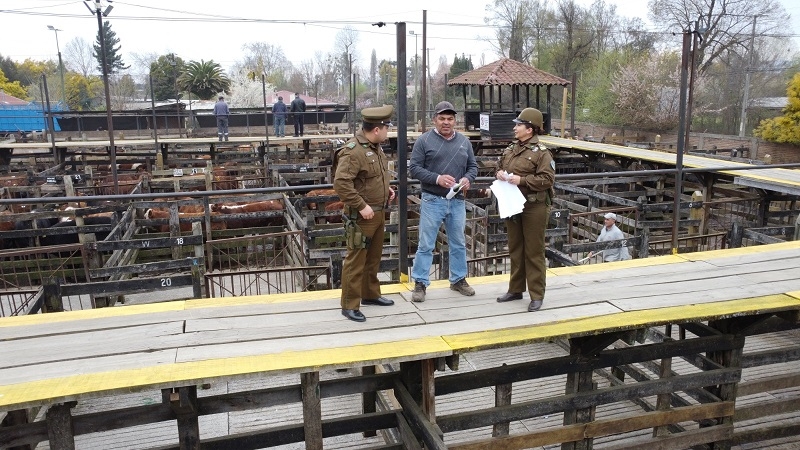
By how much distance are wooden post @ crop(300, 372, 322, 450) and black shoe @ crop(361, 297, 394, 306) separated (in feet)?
3.09

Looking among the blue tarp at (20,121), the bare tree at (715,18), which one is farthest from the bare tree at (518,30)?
the blue tarp at (20,121)

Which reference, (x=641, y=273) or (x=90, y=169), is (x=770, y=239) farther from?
(x=90, y=169)

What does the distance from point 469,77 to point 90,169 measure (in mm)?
16806

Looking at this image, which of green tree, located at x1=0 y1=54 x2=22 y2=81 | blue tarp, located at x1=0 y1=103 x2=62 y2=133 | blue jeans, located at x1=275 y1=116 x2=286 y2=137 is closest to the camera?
blue jeans, located at x1=275 y1=116 x2=286 y2=137

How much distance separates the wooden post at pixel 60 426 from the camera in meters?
4.21

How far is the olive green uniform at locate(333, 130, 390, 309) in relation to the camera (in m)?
4.79

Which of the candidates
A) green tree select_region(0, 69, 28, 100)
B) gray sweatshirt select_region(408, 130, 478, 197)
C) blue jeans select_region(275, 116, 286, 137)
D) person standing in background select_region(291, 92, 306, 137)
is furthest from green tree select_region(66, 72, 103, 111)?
gray sweatshirt select_region(408, 130, 478, 197)

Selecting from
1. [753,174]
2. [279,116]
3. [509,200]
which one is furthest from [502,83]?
[509,200]

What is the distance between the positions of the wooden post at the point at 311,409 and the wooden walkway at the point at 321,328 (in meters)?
0.27

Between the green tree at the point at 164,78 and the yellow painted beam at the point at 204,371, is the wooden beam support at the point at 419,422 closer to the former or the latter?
the yellow painted beam at the point at 204,371

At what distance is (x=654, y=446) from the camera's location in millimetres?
6043

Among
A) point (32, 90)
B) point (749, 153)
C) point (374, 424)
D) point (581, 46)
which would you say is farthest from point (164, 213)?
point (32, 90)

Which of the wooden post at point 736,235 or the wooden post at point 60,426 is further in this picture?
the wooden post at point 736,235

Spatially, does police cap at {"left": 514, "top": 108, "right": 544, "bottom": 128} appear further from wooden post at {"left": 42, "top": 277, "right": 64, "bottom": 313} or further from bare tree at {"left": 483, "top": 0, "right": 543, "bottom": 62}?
bare tree at {"left": 483, "top": 0, "right": 543, "bottom": 62}
